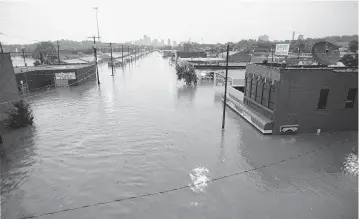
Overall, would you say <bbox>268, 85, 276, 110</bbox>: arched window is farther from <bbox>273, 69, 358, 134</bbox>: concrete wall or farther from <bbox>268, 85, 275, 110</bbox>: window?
<bbox>273, 69, 358, 134</bbox>: concrete wall

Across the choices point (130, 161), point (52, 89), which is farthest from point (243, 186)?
point (52, 89)

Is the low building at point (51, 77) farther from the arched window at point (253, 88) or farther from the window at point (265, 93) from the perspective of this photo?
the window at point (265, 93)

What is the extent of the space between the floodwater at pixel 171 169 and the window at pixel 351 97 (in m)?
2.55

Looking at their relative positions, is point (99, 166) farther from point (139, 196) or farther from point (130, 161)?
point (139, 196)

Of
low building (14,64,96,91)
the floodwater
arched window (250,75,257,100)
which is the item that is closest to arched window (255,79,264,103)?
arched window (250,75,257,100)

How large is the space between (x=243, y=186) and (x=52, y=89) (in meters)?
36.2

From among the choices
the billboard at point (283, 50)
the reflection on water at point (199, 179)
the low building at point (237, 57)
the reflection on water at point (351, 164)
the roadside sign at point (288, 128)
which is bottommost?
the reflection on water at point (351, 164)

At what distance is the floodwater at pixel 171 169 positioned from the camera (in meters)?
10.5

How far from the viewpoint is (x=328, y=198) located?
11.3 m

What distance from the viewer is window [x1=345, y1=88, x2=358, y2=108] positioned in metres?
19.0

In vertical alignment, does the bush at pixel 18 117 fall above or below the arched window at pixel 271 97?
below

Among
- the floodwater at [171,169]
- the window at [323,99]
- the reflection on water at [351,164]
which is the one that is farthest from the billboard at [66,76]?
the reflection on water at [351,164]

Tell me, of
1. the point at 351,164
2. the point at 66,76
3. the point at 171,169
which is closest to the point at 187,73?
the point at 66,76

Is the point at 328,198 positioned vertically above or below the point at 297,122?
below
